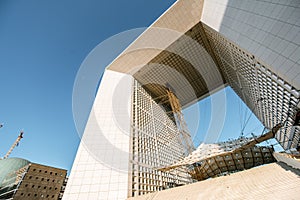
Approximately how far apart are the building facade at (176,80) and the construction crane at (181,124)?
94 centimetres

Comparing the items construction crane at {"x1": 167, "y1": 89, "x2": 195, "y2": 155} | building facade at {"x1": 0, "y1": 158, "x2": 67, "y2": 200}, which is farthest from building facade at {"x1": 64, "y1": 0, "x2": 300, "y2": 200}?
building facade at {"x1": 0, "y1": 158, "x2": 67, "y2": 200}

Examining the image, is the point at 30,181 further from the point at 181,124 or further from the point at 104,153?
the point at 181,124

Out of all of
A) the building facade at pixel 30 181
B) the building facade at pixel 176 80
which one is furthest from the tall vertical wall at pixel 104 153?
the building facade at pixel 30 181

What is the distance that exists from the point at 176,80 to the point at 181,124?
7027 millimetres

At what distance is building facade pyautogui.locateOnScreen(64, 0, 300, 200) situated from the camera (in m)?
6.72

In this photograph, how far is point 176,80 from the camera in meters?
22.4

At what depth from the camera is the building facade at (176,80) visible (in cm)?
672

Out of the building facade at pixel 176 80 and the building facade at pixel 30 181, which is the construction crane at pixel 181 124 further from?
the building facade at pixel 30 181

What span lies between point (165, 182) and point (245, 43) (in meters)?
11.4

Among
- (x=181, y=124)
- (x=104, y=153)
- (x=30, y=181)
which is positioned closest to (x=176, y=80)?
(x=181, y=124)

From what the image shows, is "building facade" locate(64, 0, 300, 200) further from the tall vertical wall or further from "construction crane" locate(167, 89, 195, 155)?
"construction crane" locate(167, 89, 195, 155)

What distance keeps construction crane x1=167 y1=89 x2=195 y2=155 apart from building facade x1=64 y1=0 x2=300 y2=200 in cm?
94

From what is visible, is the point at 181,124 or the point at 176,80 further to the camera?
the point at 181,124

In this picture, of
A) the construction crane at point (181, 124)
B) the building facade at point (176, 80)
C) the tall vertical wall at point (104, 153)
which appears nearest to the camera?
the building facade at point (176, 80)
